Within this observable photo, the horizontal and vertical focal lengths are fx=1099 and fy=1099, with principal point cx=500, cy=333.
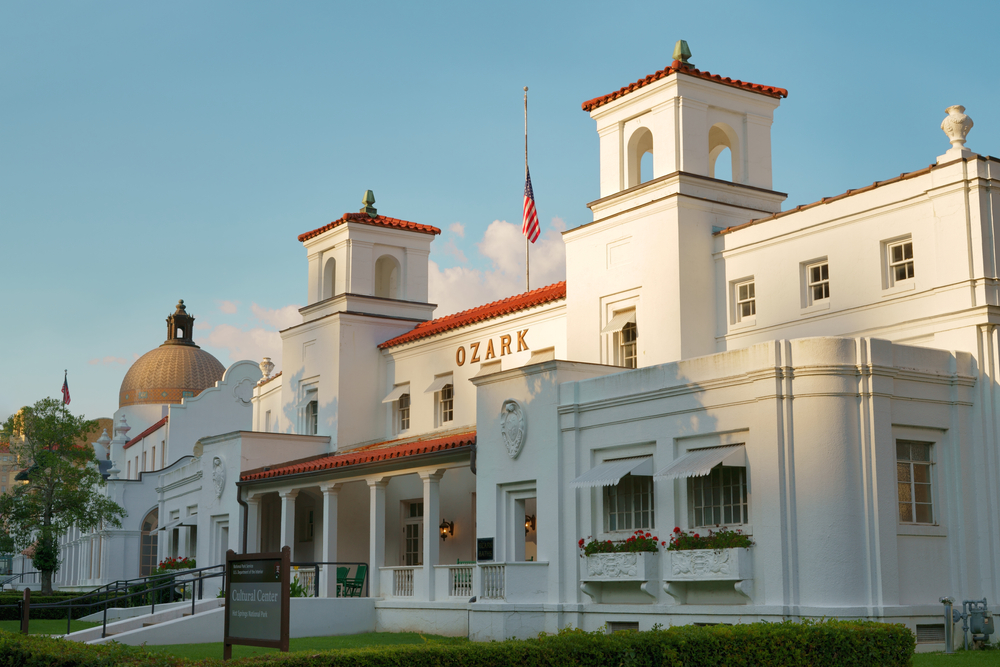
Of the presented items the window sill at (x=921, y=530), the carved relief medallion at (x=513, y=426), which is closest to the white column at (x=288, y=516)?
the carved relief medallion at (x=513, y=426)

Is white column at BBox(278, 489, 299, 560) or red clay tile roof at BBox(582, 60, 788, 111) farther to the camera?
white column at BBox(278, 489, 299, 560)

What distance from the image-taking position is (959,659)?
52.7 ft

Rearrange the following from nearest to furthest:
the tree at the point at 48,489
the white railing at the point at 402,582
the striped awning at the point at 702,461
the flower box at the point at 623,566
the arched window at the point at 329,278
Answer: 1. the striped awning at the point at 702,461
2. the flower box at the point at 623,566
3. the white railing at the point at 402,582
4. the arched window at the point at 329,278
5. the tree at the point at 48,489

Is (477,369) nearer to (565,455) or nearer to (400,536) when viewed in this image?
(400,536)

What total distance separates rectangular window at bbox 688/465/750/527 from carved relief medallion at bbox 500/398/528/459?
4.30 m

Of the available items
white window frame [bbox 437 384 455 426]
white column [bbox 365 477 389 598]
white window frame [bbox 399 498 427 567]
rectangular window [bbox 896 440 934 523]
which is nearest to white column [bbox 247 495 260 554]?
white window frame [bbox 399 498 427 567]

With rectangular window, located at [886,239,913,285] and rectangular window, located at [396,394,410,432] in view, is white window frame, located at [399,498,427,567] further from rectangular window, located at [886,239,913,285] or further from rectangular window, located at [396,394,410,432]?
rectangular window, located at [886,239,913,285]

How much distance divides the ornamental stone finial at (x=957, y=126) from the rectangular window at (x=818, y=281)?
331 cm

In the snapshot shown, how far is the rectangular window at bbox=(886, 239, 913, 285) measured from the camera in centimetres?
2041

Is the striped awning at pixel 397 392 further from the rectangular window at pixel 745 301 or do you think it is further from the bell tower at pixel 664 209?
the rectangular window at pixel 745 301

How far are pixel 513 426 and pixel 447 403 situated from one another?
9.63m

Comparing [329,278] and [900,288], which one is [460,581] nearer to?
[900,288]

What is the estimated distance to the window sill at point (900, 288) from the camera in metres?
20.1

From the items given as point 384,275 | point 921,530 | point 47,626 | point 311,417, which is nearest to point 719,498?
point 921,530
